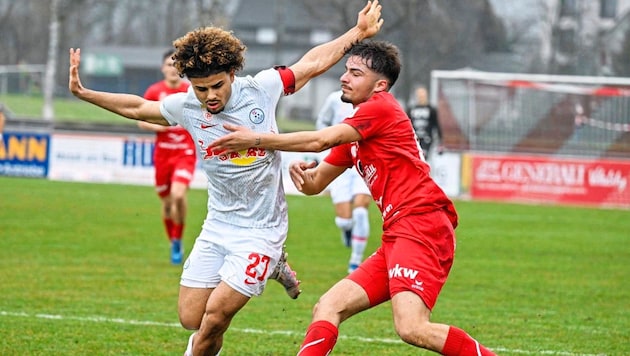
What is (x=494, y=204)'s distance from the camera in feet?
74.9

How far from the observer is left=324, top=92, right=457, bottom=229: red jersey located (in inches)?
242

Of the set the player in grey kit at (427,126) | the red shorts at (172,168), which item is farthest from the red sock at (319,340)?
the player in grey kit at (427,126)

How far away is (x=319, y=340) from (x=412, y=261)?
65cm

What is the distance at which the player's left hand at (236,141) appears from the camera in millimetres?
5887

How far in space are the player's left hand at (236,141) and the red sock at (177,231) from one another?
22.1 feet

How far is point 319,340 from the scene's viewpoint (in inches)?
234

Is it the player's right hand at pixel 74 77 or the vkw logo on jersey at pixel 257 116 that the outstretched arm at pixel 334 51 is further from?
the player's right hand at pixel 74 77

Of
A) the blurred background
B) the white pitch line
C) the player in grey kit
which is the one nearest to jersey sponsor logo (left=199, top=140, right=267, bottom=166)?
the white pitch line

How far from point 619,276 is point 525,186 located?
10.8 meters

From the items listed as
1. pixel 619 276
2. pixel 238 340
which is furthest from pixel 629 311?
pixel 238 340

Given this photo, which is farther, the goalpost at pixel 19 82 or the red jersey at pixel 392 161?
the goalpost at pixel 19 82

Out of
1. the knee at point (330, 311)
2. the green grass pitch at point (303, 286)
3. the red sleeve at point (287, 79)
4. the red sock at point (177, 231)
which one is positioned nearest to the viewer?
the knee at point (330, 311)

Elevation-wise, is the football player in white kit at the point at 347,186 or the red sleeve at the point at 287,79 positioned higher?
the red sleeve at the point at 287,79

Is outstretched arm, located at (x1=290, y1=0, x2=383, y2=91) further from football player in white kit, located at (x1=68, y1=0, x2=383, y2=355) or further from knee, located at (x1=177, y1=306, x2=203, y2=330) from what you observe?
knee, located at (x1=177, y1=306, x2=203, y2=330)
